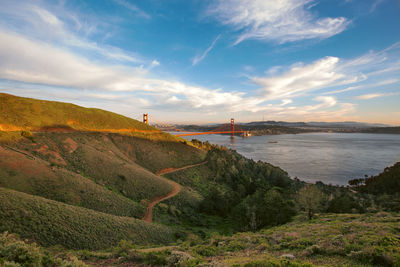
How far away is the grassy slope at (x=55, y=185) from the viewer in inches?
524

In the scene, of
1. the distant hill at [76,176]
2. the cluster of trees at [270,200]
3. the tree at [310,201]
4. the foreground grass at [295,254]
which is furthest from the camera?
the cluster of trees at [270,200]

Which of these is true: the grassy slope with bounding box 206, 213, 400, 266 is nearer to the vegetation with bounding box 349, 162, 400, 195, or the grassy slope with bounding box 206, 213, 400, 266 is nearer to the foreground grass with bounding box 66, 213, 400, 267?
the foreground grass with bounding box 66, 213, 400, 267

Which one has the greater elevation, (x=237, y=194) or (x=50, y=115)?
(x=50, y=115)

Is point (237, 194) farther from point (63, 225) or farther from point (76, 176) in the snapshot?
point (63, 225)

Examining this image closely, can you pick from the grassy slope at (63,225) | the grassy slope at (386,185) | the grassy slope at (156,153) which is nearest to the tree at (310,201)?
the grassy slope at (63,225)

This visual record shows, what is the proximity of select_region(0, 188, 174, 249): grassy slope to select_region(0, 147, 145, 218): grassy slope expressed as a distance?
298 cm

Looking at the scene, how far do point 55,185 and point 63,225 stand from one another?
252 inches

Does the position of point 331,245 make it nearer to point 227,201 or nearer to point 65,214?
point 65,214

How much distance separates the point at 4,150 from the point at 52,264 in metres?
A: 16.9

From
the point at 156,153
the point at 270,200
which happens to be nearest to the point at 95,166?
the point at 156,153

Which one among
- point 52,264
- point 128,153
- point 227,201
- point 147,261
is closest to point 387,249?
point 147,261

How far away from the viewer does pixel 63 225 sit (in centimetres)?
961

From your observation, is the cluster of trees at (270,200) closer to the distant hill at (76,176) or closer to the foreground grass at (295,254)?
the distant hill at (76,176)

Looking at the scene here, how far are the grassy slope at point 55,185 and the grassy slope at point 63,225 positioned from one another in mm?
2980
